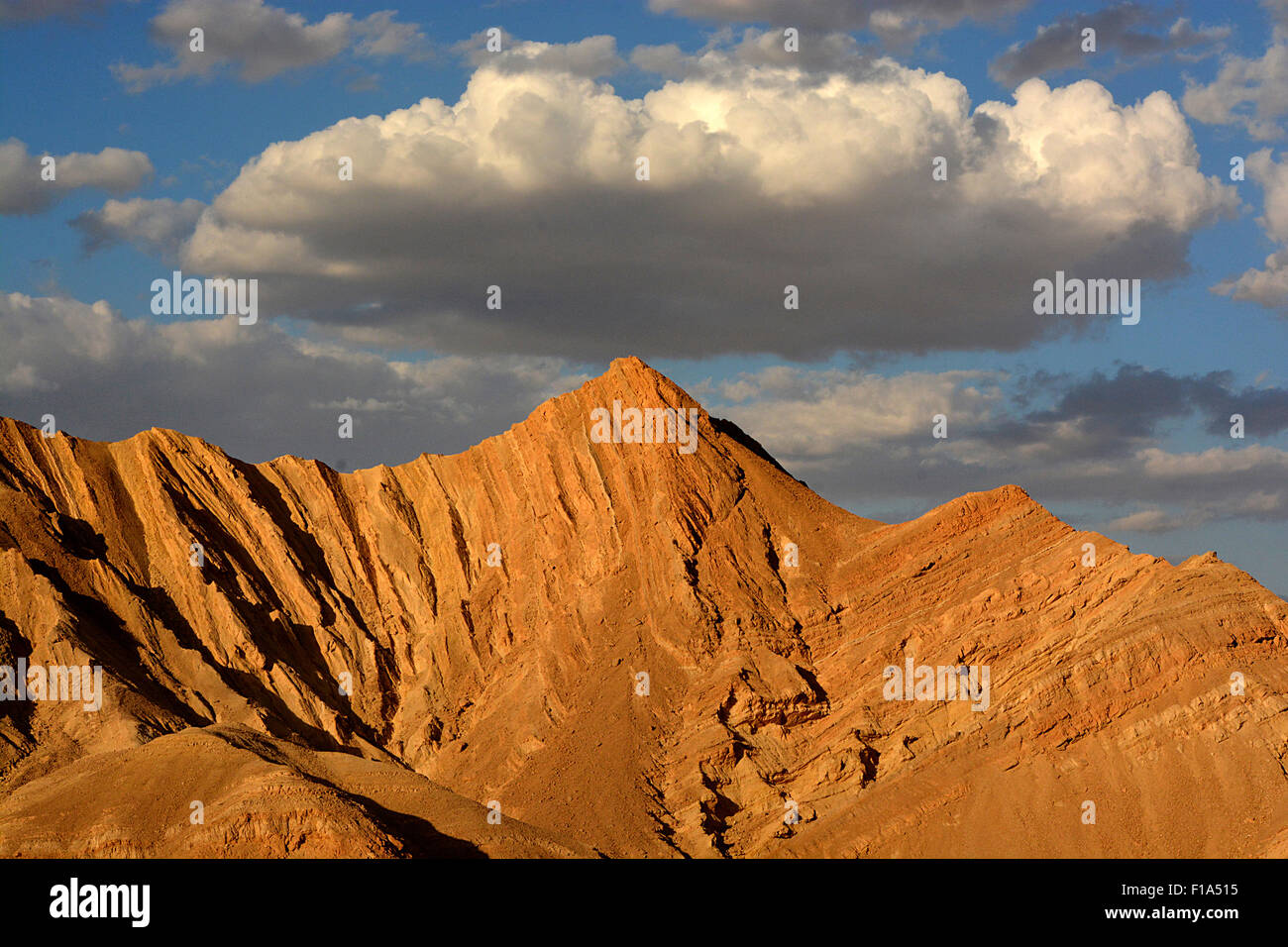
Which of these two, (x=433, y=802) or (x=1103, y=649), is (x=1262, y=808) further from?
(x=433, y=802)

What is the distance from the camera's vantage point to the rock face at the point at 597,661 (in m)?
58.1

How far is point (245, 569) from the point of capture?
80.6 metres

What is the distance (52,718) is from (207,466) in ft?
75.1

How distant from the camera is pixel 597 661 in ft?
238

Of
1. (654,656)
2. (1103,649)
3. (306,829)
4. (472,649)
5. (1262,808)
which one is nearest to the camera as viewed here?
(306,829)

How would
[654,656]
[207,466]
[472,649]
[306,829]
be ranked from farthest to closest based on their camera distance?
[207,466] < [472,649] < [654,656] < [306,829]

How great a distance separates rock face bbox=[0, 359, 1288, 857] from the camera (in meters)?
58.1

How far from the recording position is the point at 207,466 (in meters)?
84.3

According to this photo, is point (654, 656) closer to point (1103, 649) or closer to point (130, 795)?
point (1103, 649)

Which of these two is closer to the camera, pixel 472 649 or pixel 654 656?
pixel 654 656
